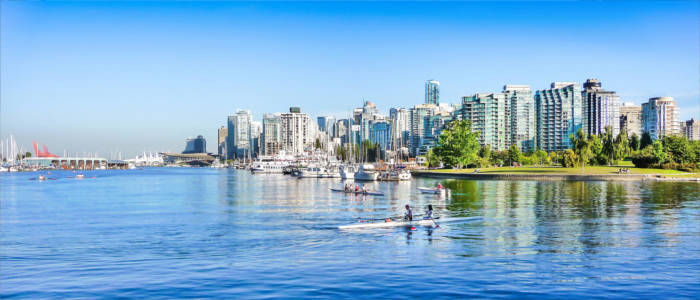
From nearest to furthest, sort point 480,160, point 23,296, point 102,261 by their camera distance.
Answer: point 23,296 < point 102,261 < point 480,160

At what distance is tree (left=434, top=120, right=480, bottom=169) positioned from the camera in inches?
6082

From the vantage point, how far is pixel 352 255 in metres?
30.4

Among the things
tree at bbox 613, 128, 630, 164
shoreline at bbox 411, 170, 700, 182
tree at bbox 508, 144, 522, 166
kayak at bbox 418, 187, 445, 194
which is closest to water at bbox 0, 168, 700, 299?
kayak at bbox 418, 187, 445, 194

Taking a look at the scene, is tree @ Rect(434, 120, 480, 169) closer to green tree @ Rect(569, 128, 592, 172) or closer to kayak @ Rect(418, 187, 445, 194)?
green tree @ Rect(569, 128, 592, 172)

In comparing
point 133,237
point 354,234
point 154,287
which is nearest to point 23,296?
point 154,287

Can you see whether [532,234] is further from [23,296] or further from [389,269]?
[23,296]

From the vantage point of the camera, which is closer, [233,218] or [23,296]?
[23,296]

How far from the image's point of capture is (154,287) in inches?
949

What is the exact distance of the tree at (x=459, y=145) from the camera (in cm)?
15449

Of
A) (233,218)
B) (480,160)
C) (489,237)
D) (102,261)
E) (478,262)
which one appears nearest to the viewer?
(478,262)

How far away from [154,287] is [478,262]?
52.3 feet

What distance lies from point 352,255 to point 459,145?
5049 inches

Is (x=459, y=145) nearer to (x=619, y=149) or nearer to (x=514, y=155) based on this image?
(x=514, y=155)

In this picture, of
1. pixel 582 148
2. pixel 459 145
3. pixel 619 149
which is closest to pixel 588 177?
pixel 582 148
